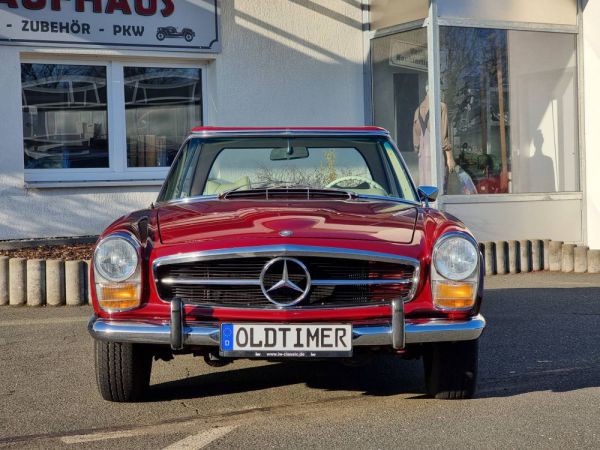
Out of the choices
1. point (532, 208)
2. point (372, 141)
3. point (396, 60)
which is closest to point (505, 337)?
point (372, 141)

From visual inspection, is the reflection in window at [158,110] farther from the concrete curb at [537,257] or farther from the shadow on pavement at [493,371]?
the shadow on pavement at [493,371]

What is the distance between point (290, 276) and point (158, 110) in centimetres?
780

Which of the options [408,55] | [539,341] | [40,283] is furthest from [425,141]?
[539,341]

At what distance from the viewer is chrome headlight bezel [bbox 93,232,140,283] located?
4.36 meters

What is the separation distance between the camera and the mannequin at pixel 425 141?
11.3 meters

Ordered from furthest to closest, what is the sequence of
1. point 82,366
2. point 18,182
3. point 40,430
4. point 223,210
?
point 18,182 < point 82,366 < point 223,210 < point 40,430

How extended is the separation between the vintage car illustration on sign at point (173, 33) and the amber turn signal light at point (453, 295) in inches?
307

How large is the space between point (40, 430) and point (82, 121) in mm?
7540

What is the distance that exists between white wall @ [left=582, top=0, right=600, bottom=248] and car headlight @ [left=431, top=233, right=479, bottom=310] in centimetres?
781

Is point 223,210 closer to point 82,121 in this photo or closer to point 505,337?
point 505,337

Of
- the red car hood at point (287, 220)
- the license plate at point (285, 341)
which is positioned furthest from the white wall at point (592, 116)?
the license plate at point (285, 341)

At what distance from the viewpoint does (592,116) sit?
39.2 ft

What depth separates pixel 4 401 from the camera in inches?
194

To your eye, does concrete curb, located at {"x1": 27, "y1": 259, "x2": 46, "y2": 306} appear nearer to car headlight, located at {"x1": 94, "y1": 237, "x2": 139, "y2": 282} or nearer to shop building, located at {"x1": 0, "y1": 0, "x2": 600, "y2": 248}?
shop building, located at {"x1": 0, "y1": 0, "x2": 600, "y2": 248}
